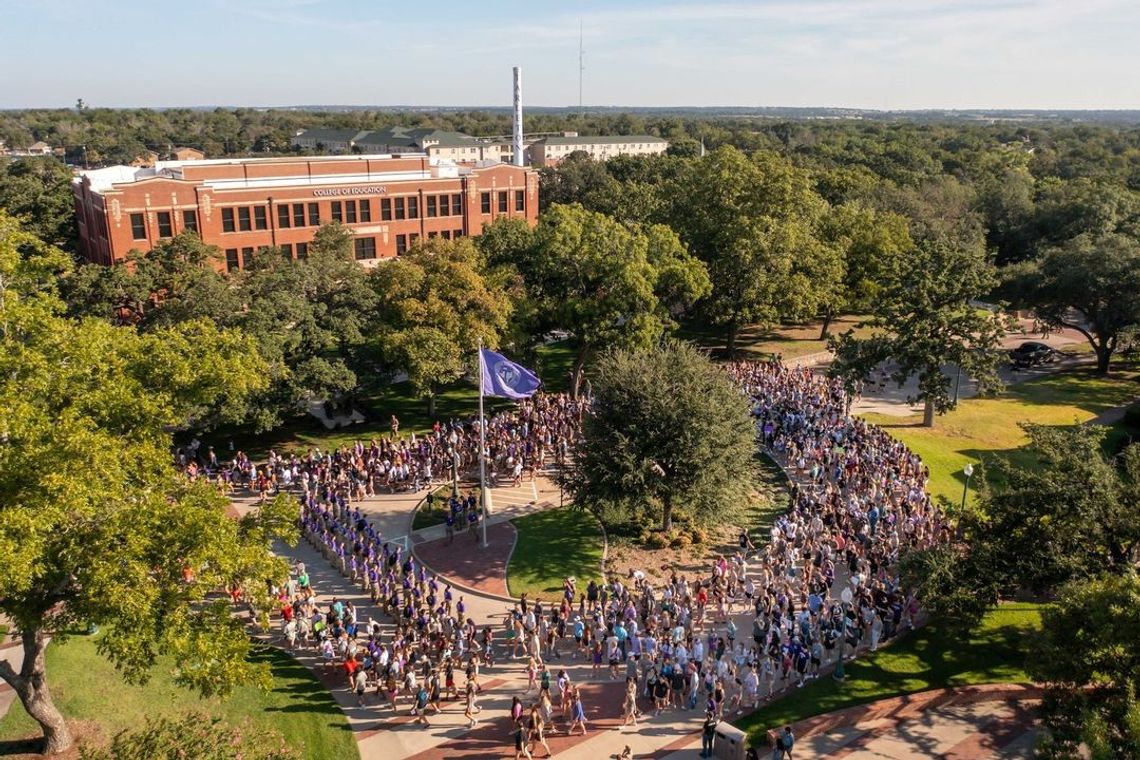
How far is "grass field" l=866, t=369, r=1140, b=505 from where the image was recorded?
35.7 m

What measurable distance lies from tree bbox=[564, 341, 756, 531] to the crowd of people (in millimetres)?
2356

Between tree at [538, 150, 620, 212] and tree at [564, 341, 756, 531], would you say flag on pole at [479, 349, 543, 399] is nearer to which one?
tree at [564, 341, 756, 531]

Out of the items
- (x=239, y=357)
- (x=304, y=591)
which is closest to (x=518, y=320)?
(x=304, y=591)

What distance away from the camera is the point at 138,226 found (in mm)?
54000

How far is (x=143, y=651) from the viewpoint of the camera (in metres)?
14.5

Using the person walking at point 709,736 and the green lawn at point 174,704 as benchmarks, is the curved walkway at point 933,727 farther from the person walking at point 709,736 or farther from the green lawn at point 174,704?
the green lawn at point 174,704

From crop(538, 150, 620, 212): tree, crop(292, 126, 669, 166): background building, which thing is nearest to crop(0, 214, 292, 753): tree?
crop(538, 150, 620, 212): tree

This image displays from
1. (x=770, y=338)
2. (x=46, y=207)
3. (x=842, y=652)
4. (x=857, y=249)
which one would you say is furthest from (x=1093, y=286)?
(x=46, y=207)

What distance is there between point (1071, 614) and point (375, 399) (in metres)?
34.3

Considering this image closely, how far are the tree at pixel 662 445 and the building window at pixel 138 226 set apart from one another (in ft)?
133

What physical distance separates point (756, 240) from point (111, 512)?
39727mm

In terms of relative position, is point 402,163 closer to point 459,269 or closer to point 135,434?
point 459,269

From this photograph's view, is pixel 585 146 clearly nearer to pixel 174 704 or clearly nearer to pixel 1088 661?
pixel 174 704

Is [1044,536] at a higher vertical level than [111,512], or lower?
lower
